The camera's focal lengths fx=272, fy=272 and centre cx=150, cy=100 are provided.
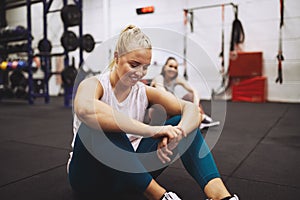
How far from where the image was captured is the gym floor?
1128mm

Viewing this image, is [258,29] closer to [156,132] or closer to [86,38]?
[86,38]

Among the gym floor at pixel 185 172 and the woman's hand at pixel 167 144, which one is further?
the gym floor at pixel 185 172

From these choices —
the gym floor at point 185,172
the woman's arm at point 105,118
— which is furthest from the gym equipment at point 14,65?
the woman's arm at point 105,118

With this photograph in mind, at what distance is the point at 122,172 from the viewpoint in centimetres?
83

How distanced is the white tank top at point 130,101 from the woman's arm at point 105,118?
3.1 inches

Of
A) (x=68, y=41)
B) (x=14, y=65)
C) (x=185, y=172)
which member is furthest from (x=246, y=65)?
(x=14, y=65)

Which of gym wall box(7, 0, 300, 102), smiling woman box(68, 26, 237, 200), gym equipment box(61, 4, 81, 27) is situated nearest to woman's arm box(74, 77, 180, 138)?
smiling woman box(68, 26, 237, 200)

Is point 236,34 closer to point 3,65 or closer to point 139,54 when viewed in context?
point 3,65

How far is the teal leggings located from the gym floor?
0.72ft

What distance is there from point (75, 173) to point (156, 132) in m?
0.32

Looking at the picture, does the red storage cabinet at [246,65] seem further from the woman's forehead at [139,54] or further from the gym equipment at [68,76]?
the woman's forehead at [139,54]

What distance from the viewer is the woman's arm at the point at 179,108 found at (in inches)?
34.2

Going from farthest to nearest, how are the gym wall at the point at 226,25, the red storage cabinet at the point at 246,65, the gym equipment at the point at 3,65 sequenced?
the gym equipment at the point at 3,65 < the red storage cabinet at the point at 246,65 < the gym wall at the point at 226,25

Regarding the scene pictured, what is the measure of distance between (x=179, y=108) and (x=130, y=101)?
0.18m
